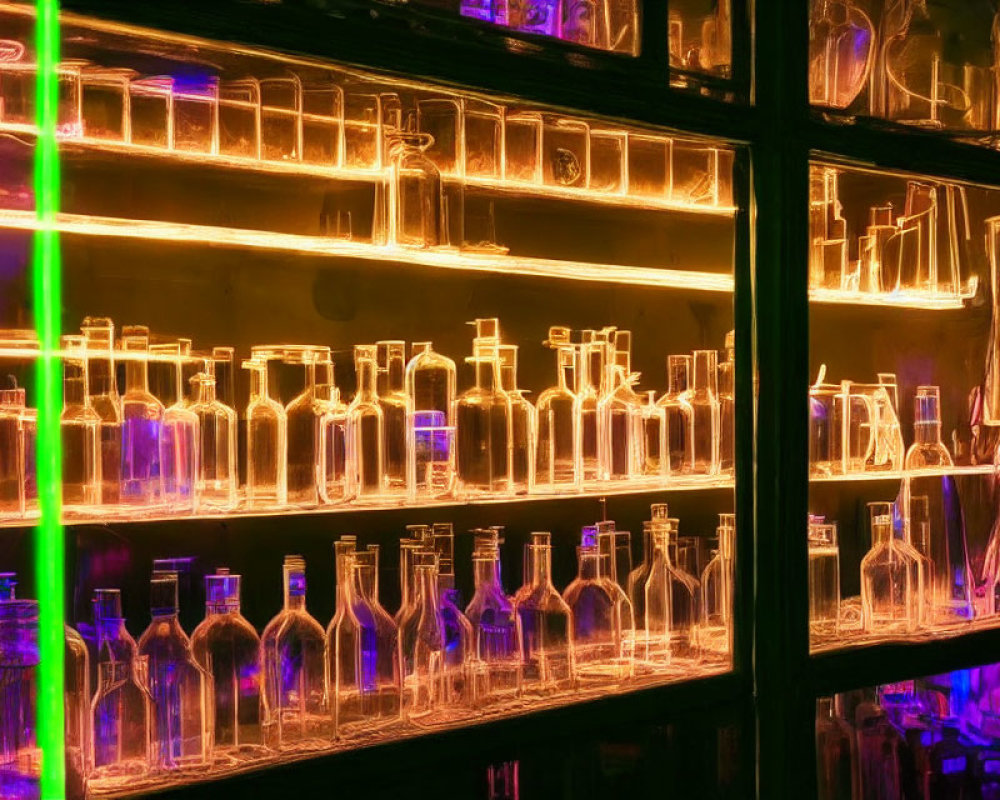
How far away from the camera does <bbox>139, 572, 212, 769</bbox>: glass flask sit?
5.38 ft

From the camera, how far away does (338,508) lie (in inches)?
70.2

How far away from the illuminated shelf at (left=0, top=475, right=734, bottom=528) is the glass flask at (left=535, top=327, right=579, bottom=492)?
0.29 feet

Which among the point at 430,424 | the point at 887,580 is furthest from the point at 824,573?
the point at 430,424

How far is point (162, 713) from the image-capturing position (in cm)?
165

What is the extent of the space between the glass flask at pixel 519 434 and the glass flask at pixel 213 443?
499 mm

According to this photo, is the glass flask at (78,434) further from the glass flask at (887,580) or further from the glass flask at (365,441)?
the glass flask at (887,580)

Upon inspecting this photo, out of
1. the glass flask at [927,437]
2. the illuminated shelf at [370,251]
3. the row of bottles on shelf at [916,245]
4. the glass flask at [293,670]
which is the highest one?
the row of bottles on shelf at [916,245]

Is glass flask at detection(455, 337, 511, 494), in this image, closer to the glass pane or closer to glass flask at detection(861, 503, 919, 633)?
the glass pane

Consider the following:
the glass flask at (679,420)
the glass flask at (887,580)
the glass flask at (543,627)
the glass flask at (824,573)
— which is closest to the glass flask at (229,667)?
the glass flask at (543,627)

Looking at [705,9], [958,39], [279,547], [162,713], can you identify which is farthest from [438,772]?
[958,39]

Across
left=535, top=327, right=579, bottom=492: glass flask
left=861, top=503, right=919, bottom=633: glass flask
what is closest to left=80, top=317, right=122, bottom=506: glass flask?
left=535, top=327, right=579, bottom=492: glass flask

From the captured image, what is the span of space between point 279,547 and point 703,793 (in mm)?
950

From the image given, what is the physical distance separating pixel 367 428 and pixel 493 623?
1.35 ft

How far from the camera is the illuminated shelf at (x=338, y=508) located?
1.54 meters
